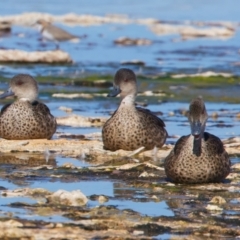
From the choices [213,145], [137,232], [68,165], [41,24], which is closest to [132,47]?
[41,24]

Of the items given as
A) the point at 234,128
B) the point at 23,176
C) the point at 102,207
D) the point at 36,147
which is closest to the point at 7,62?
the point at 234,128

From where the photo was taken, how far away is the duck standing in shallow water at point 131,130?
463 inches

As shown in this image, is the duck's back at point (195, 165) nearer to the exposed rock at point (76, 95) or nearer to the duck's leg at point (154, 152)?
the duck's leg at point (154, 152)

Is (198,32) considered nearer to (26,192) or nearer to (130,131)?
(130,131)

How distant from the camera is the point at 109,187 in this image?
9.55 metres

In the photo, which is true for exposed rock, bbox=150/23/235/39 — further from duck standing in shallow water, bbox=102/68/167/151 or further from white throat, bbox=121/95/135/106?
duck standing in shallow water, bbox=102/68/167/151

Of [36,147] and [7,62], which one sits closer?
[36,147]

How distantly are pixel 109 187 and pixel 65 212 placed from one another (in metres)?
1.38

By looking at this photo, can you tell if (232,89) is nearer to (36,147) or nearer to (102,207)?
(36,147)

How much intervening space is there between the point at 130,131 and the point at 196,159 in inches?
85.2

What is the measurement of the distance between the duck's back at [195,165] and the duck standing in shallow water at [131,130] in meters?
1.97

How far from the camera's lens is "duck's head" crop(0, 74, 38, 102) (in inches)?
507

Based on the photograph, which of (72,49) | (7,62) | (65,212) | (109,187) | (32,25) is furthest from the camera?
(32,25)

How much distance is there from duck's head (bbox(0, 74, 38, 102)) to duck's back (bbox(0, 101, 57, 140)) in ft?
0.72
